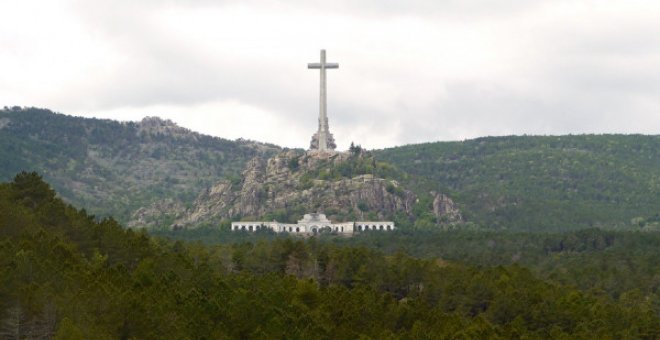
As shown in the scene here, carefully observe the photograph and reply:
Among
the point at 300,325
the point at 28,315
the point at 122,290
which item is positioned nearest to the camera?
the point at 28,315

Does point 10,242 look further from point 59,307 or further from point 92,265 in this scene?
point 59,307

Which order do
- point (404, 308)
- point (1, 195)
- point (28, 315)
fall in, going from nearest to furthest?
point (28, 315), point (404, 308), point (1, 195)

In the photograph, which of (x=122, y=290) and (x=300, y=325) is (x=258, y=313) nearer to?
(x=300, y=325)

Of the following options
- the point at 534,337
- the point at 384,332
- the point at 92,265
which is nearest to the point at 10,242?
the point at 92,265

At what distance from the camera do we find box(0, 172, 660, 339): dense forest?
10956 cm

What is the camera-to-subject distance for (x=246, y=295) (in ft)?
431

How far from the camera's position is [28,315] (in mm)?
105500

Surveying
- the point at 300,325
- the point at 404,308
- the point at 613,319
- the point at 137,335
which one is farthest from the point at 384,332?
the point at 613,319

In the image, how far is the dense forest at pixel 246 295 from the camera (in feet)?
359

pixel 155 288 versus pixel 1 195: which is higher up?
pixel 1 195

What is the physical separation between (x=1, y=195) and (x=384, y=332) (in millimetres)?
50615

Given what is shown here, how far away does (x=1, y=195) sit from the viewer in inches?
6344

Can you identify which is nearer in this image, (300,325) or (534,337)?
(300,325)

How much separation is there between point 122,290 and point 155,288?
7.76 meters
